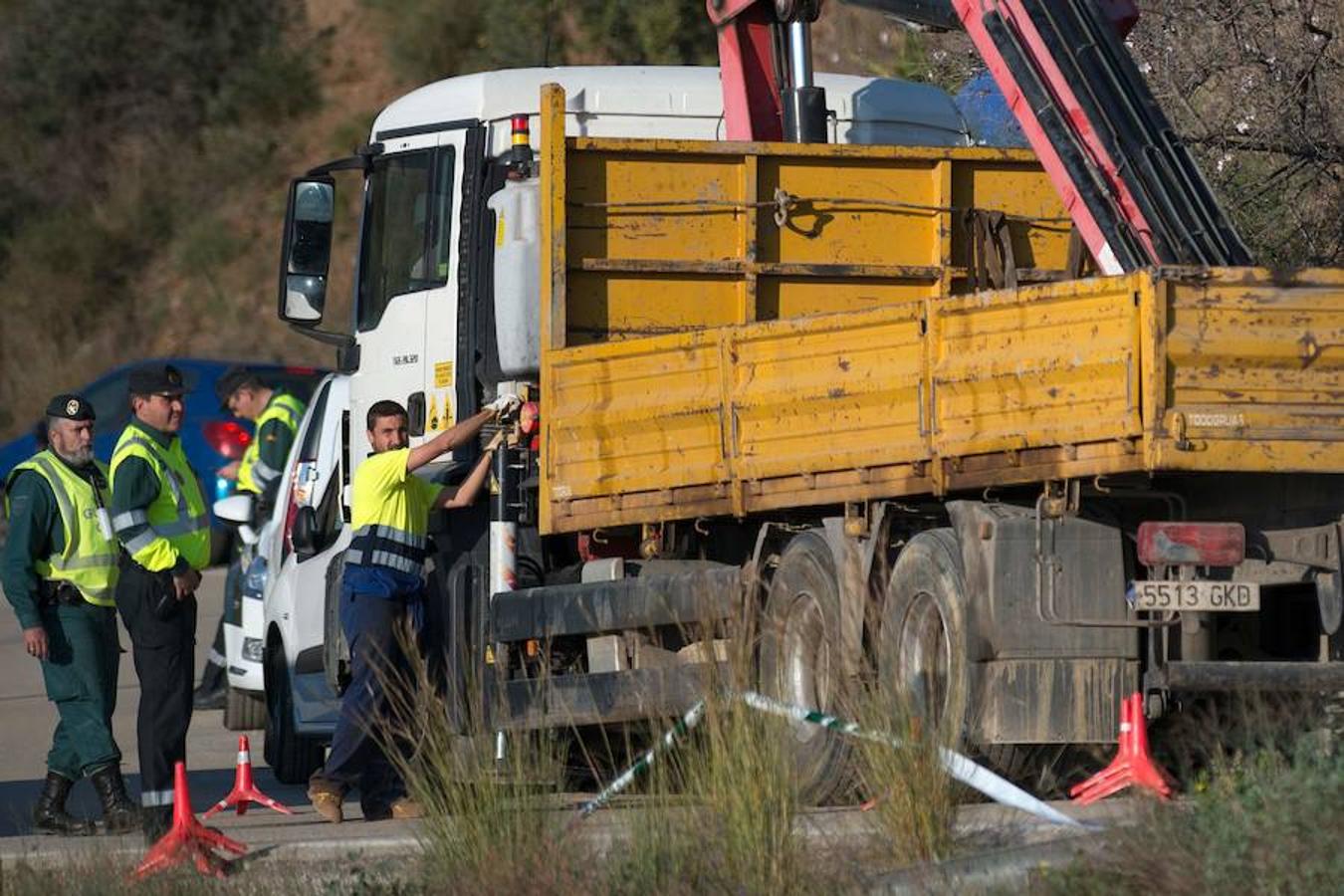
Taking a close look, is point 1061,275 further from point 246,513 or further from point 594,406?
point 246,513

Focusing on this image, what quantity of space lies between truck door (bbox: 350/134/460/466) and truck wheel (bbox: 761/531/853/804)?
2.38 meters

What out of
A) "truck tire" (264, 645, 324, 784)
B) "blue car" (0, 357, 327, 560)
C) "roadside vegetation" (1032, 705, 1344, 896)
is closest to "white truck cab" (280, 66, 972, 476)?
"truck tire" (264, 645, 324, 784)

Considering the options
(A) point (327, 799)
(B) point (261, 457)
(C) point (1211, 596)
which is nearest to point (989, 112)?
(B) point (261, 457)

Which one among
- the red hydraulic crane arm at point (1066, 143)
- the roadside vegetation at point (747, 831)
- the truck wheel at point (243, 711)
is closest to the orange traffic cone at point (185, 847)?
the roadside vegetation at point (747, 831)

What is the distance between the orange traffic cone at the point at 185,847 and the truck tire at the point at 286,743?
4193mm

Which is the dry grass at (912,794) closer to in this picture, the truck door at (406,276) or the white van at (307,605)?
the truck door at (406,276)

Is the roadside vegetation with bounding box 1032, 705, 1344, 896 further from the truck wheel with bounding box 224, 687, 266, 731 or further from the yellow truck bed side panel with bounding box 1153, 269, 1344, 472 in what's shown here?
→ the truck wheel with bounding box 224, 687, 266, 731

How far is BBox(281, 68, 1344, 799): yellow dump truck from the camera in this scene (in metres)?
8.09

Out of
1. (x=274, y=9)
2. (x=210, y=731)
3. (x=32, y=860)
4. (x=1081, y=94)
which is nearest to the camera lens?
(x=32, y=860)

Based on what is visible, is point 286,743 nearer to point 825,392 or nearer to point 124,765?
point 124,765

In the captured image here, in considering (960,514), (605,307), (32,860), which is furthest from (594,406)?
(32,860)

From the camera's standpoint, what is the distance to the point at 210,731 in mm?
15648

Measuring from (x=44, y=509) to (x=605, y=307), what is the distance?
2502 millimetres

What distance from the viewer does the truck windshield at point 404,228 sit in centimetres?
1173
